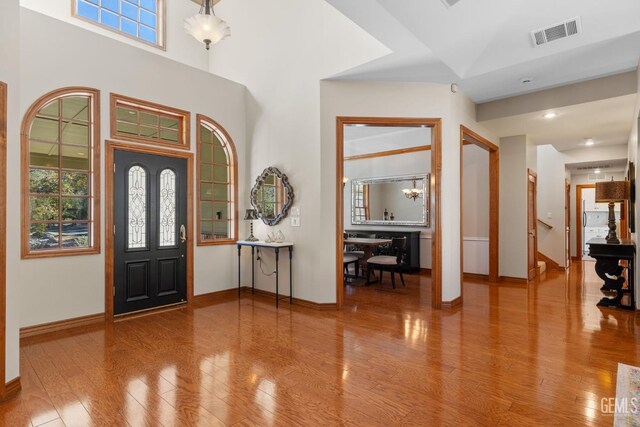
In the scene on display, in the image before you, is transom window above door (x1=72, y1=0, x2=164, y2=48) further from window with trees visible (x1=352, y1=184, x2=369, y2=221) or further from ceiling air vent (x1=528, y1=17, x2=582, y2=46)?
ceiling air vent (x1=528, y1=17, x2=582, y2=46)

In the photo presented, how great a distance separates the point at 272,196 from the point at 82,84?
2602mm

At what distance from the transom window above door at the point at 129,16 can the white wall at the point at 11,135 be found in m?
3.75

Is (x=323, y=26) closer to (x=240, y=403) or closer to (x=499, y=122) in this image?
(x=499, y=122)

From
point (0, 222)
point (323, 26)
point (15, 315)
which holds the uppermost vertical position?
point (323, 26)

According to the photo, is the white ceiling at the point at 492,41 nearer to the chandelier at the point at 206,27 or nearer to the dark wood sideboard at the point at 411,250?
the chandelier at the point at 206,27

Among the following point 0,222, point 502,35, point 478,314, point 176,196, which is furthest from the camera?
point 176,196

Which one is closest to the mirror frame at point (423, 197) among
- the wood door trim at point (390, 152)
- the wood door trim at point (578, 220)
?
the wood door trim at point (390, 152)

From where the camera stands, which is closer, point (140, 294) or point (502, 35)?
point (502, 35)

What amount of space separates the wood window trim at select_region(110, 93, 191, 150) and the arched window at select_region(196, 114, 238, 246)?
6.9 inches

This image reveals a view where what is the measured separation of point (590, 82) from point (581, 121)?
1.14 meters

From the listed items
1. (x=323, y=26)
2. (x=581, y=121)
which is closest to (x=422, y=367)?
(x=323, y=26)

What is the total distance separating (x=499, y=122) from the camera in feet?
18.2

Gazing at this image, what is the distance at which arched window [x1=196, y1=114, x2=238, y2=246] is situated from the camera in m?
5.05

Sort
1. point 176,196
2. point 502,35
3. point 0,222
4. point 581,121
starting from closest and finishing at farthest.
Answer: point 0,222, point 502,35, point 176,196, point 581,121
